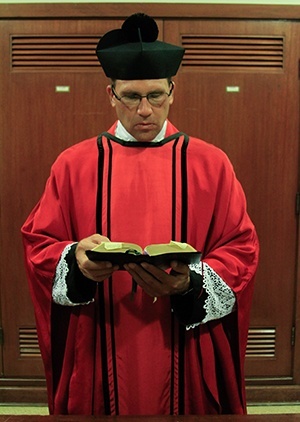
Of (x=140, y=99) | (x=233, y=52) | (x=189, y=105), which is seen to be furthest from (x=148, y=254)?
(x=233, y=52)

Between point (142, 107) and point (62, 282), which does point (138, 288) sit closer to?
point (62, 282)

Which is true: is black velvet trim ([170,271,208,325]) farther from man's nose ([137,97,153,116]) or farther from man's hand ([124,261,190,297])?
man's nose ([137,97,153,116])

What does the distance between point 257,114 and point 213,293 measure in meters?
1.66

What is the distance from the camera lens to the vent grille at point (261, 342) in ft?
9.70

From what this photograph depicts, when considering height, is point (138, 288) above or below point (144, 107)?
below

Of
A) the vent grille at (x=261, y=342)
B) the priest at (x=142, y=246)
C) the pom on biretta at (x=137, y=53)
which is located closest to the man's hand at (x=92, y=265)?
the priest at (x=142, y=246)

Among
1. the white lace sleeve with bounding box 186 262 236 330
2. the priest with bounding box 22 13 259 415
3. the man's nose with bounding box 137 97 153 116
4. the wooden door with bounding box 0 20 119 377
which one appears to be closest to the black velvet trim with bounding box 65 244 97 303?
the priest with bounding box 22 13 259 415

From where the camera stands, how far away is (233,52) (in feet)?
8.80

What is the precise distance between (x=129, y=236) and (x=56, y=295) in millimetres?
262

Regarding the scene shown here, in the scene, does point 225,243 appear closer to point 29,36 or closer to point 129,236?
point 129,236

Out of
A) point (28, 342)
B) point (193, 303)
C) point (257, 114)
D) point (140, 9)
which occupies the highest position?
point (140, 9)

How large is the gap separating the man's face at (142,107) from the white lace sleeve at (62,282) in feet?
1.24

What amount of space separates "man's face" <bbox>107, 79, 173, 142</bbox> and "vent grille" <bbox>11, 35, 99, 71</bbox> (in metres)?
1.36

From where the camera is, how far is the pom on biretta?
4.32 ft
